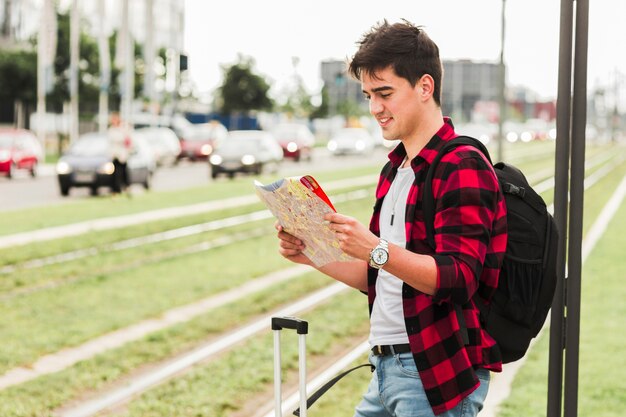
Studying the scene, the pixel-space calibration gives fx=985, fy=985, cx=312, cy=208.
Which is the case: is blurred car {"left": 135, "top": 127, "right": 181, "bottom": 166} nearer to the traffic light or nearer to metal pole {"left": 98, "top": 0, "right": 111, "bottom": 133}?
metal pole {"left": 98, "top": 0, "right": 111, "bottom": 133}

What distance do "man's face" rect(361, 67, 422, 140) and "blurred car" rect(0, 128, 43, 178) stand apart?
2743 centimetres

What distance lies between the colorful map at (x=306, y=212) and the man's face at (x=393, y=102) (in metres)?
0.27

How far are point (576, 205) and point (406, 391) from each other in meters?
1.00

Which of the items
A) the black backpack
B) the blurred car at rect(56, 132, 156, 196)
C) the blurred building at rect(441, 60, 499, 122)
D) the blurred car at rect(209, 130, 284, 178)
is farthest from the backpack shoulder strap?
the blurred building at rect(441, 60, 499, 122)

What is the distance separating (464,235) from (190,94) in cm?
7792

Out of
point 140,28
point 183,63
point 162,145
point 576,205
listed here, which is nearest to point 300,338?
point 576,205

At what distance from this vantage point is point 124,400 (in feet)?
19.0

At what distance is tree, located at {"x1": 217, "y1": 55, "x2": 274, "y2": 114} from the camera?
65500mm

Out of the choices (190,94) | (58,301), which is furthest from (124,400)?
(190,94)

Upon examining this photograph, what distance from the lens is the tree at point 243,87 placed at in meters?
65.5

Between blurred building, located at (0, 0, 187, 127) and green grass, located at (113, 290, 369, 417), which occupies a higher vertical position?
blurred building, located at (0, 0, 187, 127)

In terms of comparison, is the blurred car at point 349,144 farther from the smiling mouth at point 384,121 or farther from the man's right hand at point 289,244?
the smiling mouth at point 384,121

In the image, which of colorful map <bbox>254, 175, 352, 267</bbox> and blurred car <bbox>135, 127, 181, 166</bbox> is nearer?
colorful map <bbox>254, 175, 352, 267</bbox>

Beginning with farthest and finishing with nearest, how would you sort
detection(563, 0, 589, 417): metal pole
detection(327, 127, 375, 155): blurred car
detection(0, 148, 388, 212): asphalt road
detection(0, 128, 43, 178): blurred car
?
detection(327, 127, 375, 155): blurred car < detection(0, 128, 43, 178): blurred car < detection(0, 148, 388, 212): asphalt road < detection(563, 0, 589, 417): metal pole
